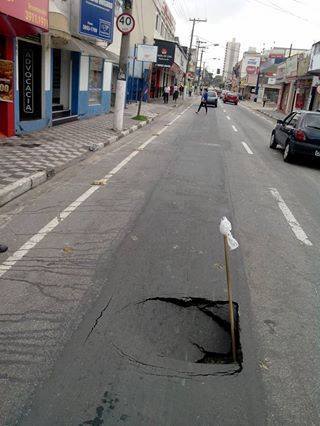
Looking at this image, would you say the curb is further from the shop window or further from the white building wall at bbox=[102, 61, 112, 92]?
the white building wall at bbox=[102, 61, 112, 92]

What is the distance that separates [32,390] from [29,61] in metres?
12.6

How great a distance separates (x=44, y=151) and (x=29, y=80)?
378cm

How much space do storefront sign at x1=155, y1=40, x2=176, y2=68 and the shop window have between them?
18.2 m

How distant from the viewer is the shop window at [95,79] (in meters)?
20.5

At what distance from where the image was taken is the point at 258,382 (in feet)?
10.1

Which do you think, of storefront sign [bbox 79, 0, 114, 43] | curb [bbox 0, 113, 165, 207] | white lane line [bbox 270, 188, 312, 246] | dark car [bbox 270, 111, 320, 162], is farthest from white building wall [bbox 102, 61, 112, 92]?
white lane line [bbox 270, 188, 312, 246]

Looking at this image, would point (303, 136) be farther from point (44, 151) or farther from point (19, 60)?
point (19, 60)

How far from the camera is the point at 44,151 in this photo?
36.8 ft

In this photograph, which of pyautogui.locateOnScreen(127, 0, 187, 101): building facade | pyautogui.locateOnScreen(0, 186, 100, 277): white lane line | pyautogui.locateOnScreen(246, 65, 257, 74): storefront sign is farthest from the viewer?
pyautogui.locateOnScreen(246, 65, 257, 74): storefront sign

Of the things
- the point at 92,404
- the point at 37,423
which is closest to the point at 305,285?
the point at 92,404

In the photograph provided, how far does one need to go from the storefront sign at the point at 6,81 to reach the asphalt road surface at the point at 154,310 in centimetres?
499

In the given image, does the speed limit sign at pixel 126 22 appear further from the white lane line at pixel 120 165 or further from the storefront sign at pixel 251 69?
the storefront sign at pixel 251 69

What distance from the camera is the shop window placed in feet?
67.3

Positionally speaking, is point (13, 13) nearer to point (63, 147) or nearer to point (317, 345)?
point (63, 147)
